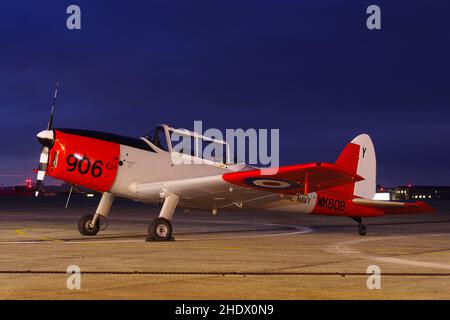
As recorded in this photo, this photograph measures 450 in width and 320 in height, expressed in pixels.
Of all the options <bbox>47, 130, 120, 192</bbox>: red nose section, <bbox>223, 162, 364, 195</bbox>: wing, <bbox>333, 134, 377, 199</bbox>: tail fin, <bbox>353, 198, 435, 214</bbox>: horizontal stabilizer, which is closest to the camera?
<bbox>223, 162, 364, 195</bbox>: wing

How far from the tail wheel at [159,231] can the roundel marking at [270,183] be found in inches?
79.0

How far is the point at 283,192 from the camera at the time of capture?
1614 cm

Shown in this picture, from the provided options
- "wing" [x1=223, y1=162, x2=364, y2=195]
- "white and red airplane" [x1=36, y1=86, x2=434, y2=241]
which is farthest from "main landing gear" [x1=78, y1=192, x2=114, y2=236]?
"wing" [x1=223, y1=162, x2=364, y2=195]

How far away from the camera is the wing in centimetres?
1405

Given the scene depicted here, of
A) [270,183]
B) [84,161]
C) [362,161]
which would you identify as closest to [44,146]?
[84,161]

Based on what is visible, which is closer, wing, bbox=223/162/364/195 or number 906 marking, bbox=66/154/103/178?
wing, bbox=223/162/364/195

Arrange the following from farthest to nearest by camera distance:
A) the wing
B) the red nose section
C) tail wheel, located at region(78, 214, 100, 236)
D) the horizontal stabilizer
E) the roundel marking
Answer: the horizontal stabilizer < tail wheel, located at region(78, 214, 100, 236) < the red nose section < the roundel marking < the wing

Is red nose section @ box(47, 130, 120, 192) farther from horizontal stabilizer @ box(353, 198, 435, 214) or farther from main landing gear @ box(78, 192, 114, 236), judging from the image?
horizontal stabilizer @ box(353, 198, 435, 214)

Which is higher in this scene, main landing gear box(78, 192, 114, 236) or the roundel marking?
the roundel marking

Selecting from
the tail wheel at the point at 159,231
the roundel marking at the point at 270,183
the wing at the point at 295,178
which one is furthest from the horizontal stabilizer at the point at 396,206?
the tail wheel at the point at 159,231

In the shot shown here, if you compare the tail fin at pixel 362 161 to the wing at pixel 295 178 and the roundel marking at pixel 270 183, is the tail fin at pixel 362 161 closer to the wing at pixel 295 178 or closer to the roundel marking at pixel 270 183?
the wing at pixel 295 178

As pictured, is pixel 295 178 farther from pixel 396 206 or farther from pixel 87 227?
pixel 87 227
